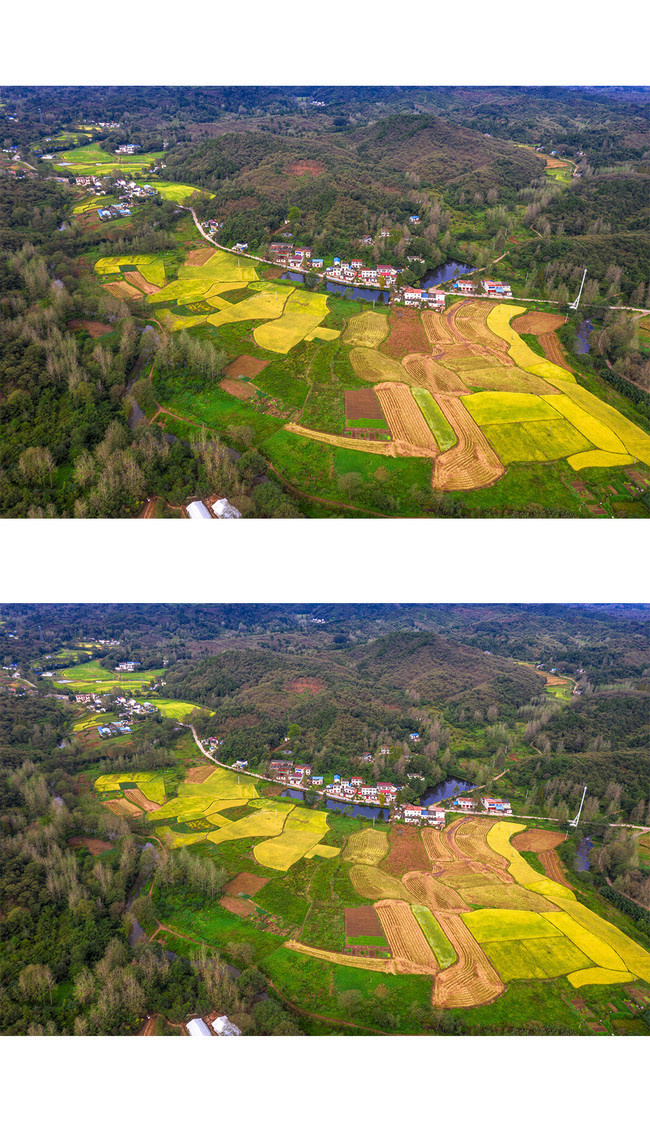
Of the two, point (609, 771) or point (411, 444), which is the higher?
point (411, 444)

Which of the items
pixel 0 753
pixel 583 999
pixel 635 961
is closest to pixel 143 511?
pixel 0 753

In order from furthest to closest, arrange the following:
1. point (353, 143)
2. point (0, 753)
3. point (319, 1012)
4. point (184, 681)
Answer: point (353, 143), point (184, 681), point (0, 753), point (319, 1012)

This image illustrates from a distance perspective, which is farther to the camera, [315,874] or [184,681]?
[184,681]

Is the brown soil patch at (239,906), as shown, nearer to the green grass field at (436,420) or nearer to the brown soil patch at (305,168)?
the green grass field at (436,420)

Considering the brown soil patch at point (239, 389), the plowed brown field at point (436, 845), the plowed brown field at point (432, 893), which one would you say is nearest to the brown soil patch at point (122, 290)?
the brown soil patch at point (239, 389)

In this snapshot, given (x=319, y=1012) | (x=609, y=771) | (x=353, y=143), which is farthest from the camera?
(x=353, y=143)

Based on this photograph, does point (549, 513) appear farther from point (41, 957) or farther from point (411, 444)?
point (41, 957)

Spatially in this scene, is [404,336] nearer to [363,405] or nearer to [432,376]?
[432,376]
